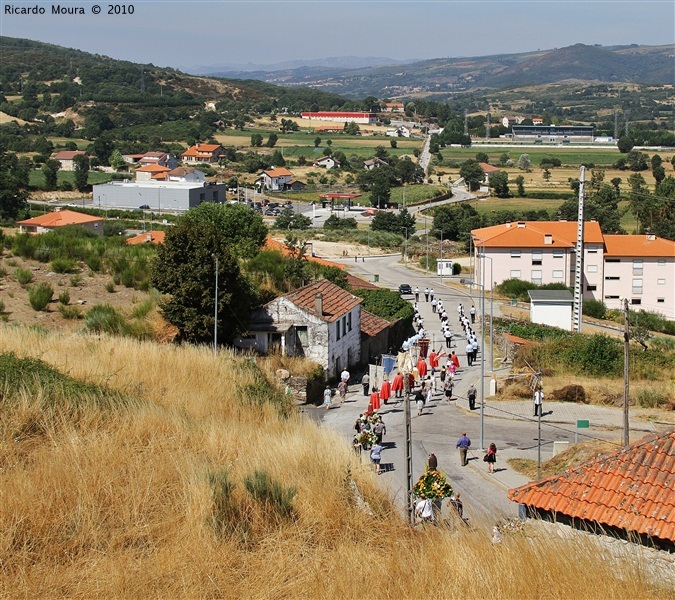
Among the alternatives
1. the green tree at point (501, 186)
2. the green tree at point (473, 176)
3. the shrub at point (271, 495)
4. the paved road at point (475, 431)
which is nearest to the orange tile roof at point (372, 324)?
the paved road at point (475, 431)

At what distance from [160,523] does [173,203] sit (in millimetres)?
83406

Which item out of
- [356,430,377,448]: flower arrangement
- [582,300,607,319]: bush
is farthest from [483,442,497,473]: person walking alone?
[582,300,607,319]: bush

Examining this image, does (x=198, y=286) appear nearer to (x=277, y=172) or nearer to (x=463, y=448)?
(x=463, y=448)

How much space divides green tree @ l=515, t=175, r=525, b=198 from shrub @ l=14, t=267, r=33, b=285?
9125 centimetres

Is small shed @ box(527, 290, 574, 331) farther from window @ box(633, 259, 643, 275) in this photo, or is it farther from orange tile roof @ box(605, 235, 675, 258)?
window @ box(633, 259, 643, 275)

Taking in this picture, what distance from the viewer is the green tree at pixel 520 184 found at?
113 metres

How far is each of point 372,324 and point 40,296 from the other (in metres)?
13.3

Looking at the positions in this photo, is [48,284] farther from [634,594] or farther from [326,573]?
[634,594]

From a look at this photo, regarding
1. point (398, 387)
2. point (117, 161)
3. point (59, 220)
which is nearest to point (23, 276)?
point (398, 387)

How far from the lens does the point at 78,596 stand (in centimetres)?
769

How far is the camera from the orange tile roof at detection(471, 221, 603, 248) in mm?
56656

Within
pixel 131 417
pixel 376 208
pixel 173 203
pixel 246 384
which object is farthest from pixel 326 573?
pixel 376 208

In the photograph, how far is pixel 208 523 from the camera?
907 cm

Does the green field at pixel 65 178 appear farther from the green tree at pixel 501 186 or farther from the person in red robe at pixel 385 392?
the person in red robe at pixel 385 392
